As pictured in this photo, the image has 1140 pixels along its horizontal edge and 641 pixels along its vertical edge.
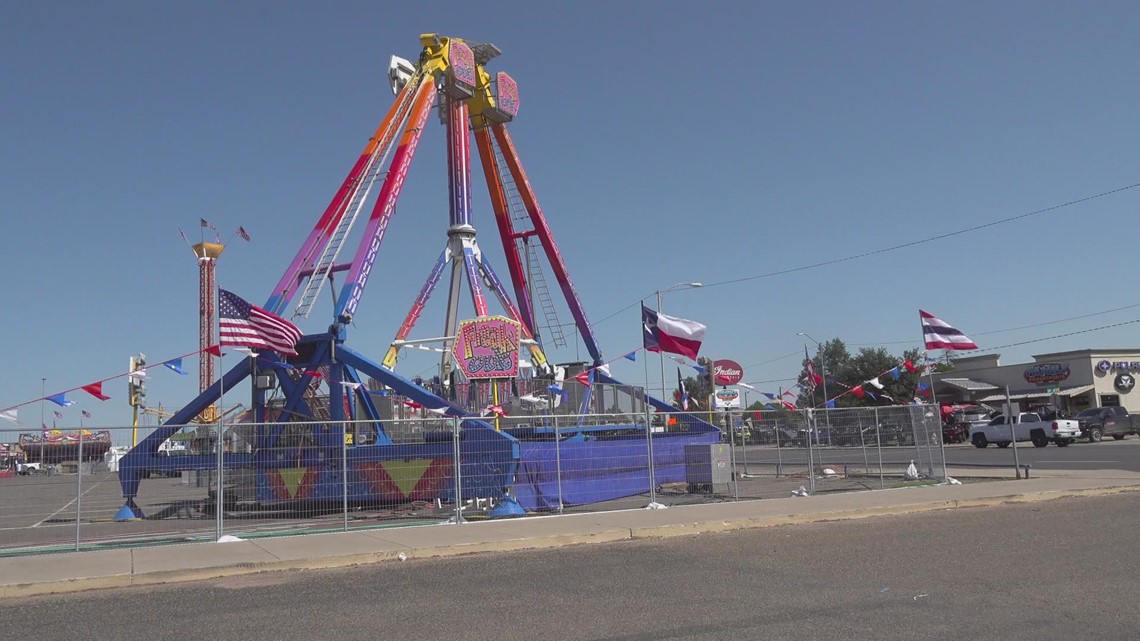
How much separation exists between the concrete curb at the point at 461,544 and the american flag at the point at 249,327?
569cm

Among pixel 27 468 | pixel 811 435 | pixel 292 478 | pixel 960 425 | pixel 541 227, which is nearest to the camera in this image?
pixel 27 468

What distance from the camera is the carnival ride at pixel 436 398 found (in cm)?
1683

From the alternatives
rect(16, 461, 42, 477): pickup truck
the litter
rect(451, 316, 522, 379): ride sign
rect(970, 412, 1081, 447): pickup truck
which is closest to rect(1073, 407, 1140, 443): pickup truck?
rect(970, 412, 1081, 447): pickup truck

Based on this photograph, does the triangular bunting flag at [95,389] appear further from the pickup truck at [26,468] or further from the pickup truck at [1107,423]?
the pickup truck at [1107,423]

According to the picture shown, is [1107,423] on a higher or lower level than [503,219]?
lower

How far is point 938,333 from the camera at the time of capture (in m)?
25.1

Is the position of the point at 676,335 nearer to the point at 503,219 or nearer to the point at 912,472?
the point at 912,472

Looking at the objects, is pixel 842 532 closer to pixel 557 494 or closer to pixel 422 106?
pixel 557 494

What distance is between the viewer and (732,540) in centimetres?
1350

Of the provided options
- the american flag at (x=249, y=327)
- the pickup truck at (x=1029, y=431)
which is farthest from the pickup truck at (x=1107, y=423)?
the american flag at (x=249, y=327)

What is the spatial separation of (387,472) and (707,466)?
6.84m

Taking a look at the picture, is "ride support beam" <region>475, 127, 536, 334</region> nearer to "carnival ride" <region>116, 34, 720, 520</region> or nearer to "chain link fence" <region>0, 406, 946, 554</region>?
"carnival ride" <region>116, 34, 720, 520</region>

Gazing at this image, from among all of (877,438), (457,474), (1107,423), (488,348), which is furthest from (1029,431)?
(457,474)

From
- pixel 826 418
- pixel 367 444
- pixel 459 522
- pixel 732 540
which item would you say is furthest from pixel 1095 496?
pixel 367 444
